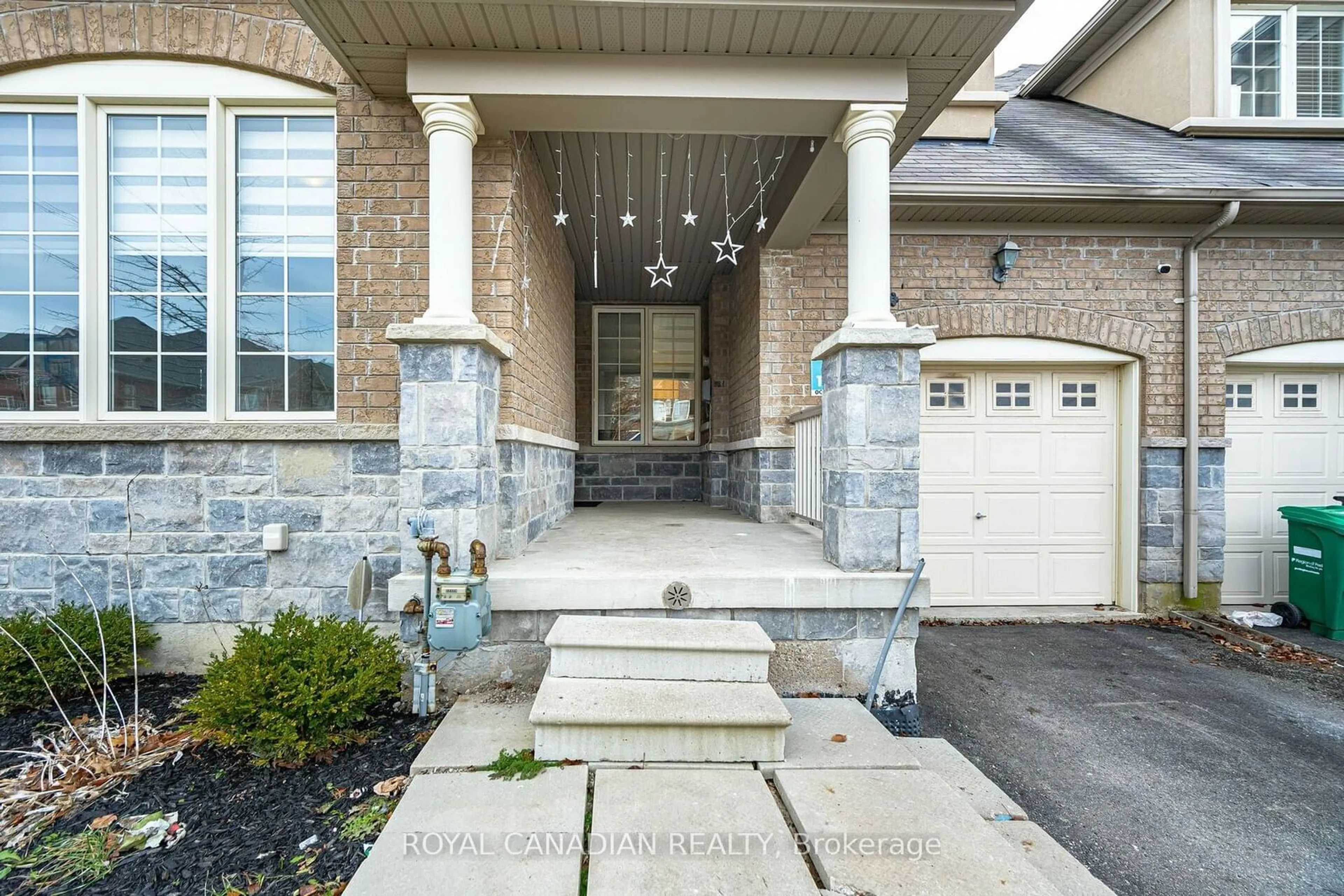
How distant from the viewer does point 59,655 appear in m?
2.62

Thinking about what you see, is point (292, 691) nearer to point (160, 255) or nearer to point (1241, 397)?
point (160, 255)

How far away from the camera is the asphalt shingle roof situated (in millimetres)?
4281

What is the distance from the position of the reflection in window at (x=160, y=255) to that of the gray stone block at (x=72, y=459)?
12.8 inches

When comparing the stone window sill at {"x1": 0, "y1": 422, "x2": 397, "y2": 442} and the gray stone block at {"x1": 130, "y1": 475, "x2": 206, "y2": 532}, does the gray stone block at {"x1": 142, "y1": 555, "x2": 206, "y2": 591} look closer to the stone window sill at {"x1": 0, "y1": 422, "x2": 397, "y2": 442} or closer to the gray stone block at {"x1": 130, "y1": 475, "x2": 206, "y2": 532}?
the gray stone block at {"x1": 130, "y1": 475, "x2": 206, "y2": 532}

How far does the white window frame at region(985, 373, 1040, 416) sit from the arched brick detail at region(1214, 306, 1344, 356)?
4.64 feet

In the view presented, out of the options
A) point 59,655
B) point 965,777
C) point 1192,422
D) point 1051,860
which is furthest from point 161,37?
point 1192,422

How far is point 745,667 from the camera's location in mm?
2113

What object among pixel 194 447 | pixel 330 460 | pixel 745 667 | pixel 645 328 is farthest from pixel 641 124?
pixel 645 328

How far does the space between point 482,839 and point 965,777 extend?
1649 mm

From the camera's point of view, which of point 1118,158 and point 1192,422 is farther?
point 1118,158

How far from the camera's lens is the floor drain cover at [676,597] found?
2547mm

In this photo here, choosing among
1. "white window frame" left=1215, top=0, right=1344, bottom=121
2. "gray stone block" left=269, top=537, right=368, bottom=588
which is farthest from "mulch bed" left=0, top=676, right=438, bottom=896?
"white window frame" left=1215, top=0, right=1344, bottom=121

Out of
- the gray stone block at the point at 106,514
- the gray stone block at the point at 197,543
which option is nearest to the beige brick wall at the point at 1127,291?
the gray stone block at the point at 197,543

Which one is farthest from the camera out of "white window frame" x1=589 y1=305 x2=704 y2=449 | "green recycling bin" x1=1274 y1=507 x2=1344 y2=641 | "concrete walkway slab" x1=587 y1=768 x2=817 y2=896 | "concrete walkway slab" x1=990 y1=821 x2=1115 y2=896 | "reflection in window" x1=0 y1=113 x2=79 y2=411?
"white window frame" x1=589 y1=305 x2=704 y2=449
